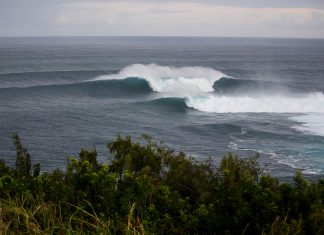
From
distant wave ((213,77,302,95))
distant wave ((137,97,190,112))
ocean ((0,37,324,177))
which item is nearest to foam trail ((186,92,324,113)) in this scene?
ocean ((0,37,324,177))

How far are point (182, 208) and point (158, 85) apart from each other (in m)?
50.5

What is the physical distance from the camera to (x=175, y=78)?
60.4 m

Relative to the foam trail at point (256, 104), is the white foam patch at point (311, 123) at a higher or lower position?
lower

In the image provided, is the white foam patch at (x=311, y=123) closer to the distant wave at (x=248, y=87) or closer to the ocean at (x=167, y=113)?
the ocean at (x=167, y=113)

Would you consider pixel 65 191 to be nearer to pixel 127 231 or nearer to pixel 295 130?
pixel 127 231

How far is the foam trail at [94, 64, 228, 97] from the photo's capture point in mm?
57594

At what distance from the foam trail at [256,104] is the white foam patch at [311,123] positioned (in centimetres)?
318

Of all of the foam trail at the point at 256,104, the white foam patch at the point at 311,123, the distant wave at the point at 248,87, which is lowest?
the white foam patch at the point at 311,123

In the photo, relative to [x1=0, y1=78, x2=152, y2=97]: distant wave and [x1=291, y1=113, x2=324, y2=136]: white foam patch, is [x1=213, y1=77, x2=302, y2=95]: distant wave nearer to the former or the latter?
[x1=0, y1=78, x2=152, y2=97]: distant wave

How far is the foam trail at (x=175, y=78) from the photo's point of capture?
5759cm

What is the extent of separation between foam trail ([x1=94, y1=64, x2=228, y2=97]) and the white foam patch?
1582 centimetres

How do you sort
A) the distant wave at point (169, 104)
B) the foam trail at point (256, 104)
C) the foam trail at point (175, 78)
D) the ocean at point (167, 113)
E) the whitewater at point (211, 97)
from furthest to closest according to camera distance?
1. the foam trail at point (175, 78)
2. the foam trail at point (256, 104)
3. the whitewater at point (211, 97)
4. the distant wave at point (169, 104)
5. the ocean at point (167, 113)

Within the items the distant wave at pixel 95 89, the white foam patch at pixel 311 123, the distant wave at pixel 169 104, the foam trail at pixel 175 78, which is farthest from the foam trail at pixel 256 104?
the distant wave at pixel 95 89

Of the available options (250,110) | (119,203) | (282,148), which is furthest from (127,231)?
(250,110)
